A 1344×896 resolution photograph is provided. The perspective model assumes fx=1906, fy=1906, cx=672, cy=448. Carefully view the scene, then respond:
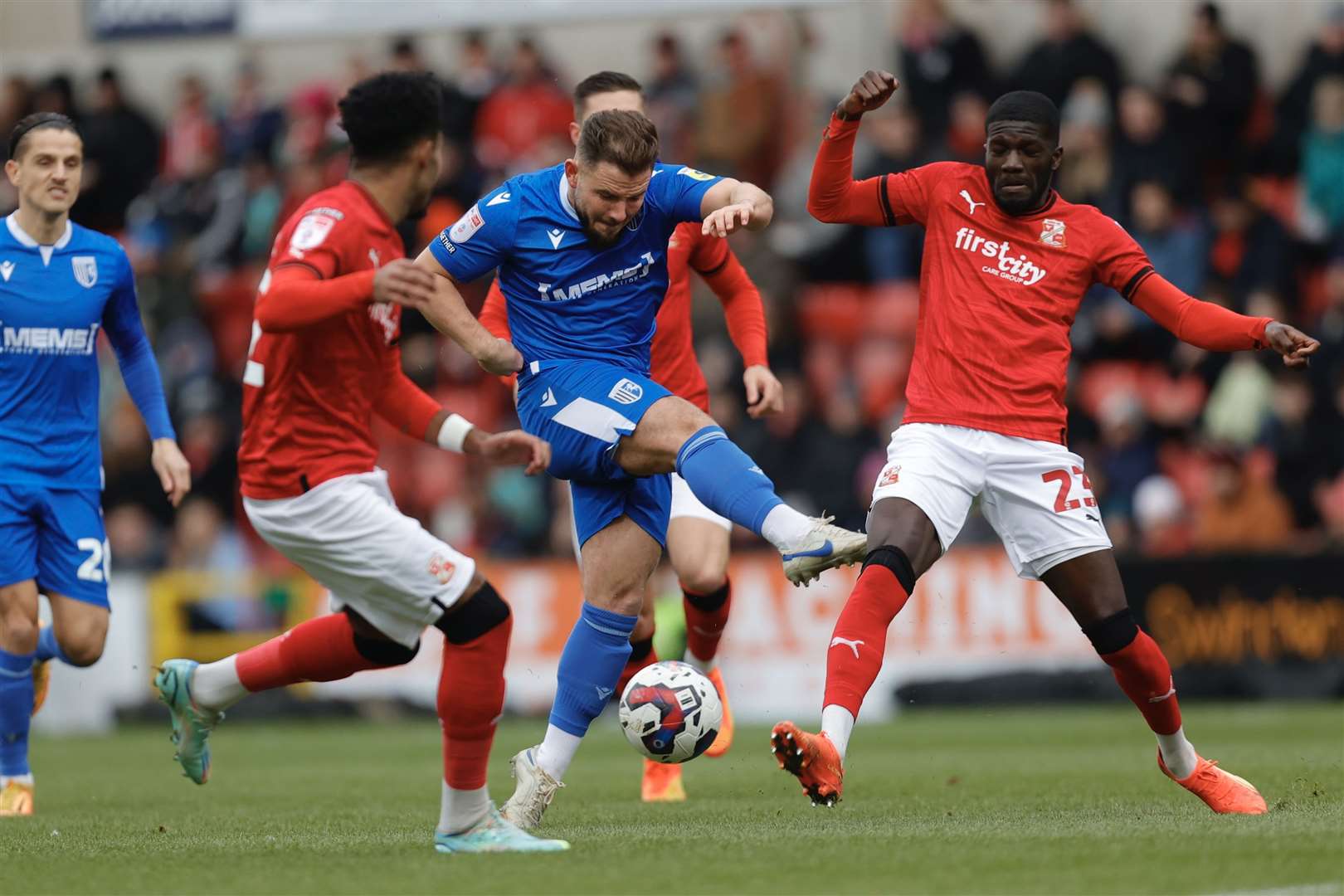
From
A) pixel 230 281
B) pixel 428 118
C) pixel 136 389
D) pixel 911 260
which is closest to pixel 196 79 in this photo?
pixel 230 281

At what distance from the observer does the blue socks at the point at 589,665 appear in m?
7.16

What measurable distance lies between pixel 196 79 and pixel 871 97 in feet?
49.4

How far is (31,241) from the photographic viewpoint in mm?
8625

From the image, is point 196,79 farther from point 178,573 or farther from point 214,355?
point 178,573

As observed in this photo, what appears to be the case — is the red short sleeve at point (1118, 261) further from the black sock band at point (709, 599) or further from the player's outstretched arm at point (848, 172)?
the black sock band at point (709, 599)

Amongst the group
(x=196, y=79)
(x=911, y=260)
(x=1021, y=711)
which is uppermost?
(x=196, y=79)

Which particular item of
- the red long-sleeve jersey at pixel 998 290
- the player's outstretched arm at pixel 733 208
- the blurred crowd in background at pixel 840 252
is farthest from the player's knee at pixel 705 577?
the blurred crowd in background at pixel 840 252

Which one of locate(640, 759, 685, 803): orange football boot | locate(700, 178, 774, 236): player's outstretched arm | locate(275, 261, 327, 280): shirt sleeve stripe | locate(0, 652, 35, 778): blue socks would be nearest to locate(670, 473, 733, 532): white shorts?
locate(640, 759, 685, 803): orange football boot

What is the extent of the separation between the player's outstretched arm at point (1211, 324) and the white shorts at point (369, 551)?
114 inches

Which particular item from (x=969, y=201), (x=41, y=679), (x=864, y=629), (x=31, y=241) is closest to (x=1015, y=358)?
(x=969, y=201)

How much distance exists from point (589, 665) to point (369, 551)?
3.68 ft

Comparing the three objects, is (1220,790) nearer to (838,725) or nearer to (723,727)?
(838,725)

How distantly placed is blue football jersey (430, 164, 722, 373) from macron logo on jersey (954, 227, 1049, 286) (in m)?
1.17

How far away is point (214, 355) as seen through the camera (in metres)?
19.8
